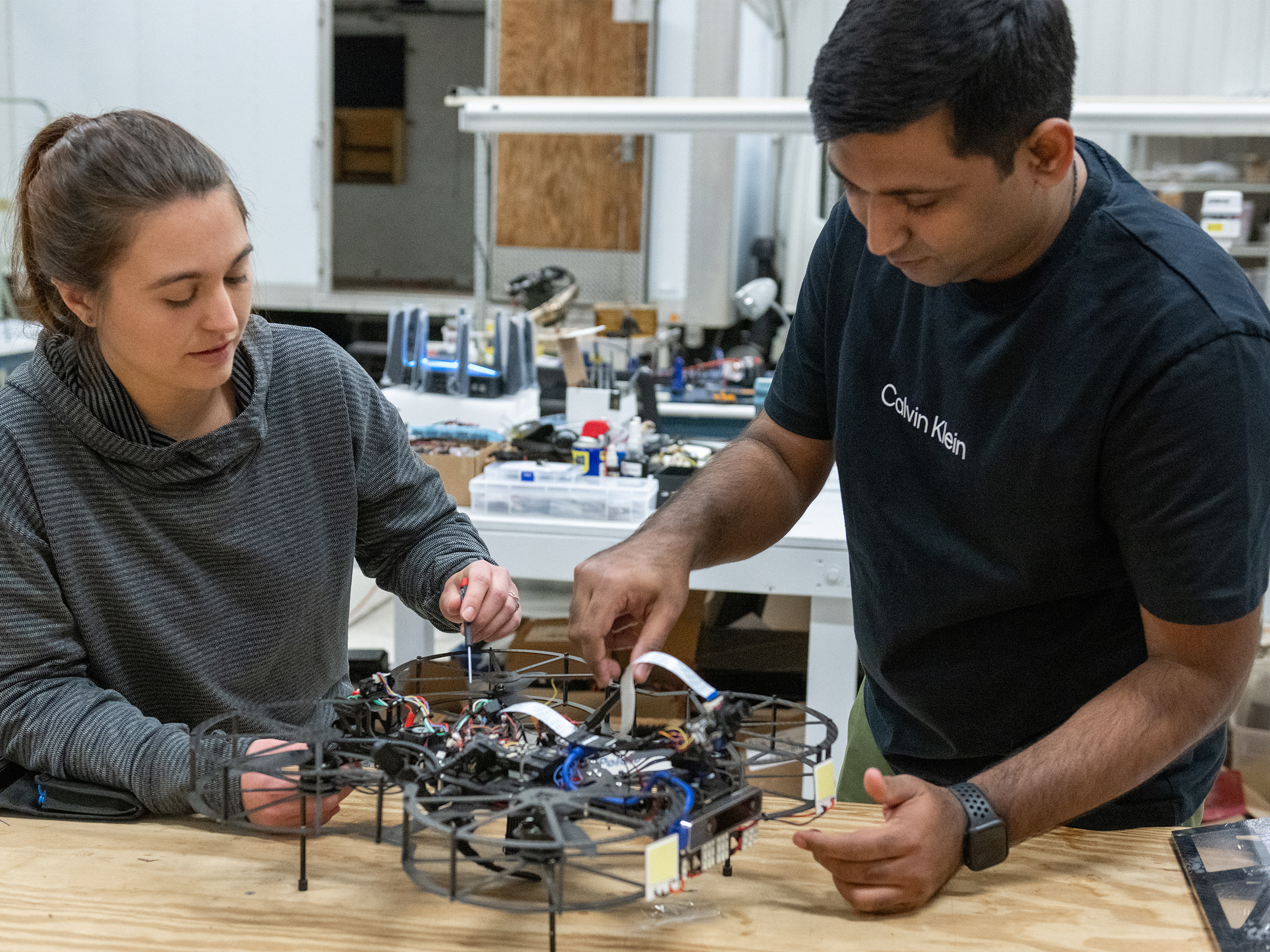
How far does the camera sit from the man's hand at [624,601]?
3.42 ft

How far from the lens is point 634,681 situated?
0.92 meters

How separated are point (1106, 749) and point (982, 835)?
0.14 m

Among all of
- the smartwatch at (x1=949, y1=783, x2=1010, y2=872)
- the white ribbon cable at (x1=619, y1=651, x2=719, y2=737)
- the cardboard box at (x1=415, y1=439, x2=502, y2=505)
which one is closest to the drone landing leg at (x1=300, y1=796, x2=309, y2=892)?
the white ribbon cable at (x1=619, y1=651, x2=719, y2=737)

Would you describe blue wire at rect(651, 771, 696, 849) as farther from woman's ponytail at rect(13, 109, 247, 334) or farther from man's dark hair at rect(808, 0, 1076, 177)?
woman's ponytail at rect(13, 109, 247, 334)

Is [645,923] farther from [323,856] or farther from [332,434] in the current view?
[332,434]

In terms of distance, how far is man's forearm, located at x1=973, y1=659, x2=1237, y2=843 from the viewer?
2.97ft

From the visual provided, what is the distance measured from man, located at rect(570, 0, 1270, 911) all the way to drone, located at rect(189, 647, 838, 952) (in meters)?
0.10

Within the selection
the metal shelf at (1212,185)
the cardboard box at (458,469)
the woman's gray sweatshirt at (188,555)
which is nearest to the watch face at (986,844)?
the woman's gray sweatshirt at (188,555)

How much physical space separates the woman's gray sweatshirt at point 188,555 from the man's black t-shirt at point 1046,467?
49 cm

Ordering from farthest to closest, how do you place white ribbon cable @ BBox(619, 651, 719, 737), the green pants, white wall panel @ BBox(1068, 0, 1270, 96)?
white wall panel @ BBox(1068, 0, 1270, 96), the green pants, white ribbon cable @ BBox(619, 651, 719, 737)

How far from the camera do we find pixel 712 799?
31.5 inches

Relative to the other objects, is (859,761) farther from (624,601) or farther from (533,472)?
(533,472)

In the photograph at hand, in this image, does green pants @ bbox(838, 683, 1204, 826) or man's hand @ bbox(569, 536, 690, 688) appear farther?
green pants @ bbox(838, 683, 1204, 826)

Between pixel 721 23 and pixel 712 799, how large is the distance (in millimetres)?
4269
